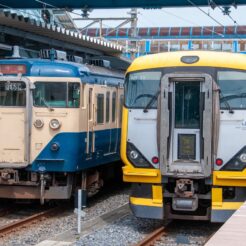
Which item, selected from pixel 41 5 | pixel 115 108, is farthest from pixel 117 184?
pixel 41 5

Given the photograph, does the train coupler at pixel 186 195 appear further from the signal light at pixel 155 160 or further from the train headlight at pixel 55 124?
the train headlight at pixel 55 124

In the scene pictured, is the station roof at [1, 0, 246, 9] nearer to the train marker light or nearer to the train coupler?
the train marker light

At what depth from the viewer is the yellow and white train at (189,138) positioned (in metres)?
10.0

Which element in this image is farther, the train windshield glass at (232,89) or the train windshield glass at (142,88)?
the train windshield glass at (142,88)

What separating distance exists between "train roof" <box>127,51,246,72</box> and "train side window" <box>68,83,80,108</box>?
1847 millimetres

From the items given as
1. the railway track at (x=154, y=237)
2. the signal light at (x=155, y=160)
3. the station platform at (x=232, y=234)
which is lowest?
the railway track at (x=154, y=237)

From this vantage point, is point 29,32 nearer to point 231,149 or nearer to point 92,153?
point 92,153

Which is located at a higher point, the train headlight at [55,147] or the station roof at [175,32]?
the station roof at [175,32]

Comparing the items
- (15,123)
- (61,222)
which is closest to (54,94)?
(15,123)

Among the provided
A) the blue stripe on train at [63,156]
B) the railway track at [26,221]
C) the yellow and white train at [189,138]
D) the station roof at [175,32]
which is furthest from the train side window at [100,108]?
the station roof at [175,32]

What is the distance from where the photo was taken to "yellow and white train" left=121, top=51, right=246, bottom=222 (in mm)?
10047

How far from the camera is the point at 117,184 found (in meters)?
17.5

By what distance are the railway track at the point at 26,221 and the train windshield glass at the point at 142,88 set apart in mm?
2914

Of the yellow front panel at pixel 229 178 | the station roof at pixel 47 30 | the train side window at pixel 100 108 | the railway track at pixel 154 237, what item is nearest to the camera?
the railway track at pixel 154 237
